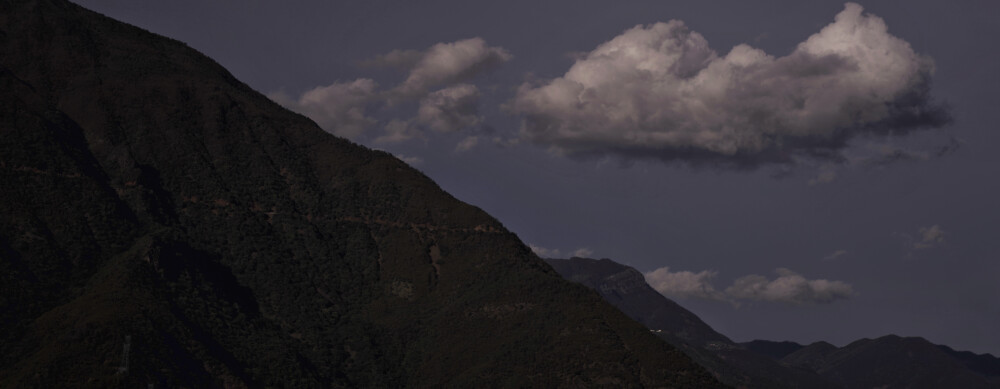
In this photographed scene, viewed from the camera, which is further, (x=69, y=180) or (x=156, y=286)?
(x=69, y=180)

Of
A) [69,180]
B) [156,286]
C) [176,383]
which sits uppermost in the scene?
[69,180]

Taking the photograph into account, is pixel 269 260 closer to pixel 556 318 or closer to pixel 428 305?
pixel 428 305

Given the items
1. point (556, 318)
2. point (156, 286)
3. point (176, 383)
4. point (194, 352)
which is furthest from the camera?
point (556, 318)

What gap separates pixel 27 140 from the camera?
598 feet

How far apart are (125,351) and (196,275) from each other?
4883cm

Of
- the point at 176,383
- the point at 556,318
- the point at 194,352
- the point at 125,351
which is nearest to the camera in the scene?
the point at 125,351

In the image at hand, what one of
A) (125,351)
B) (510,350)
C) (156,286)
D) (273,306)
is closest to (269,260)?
(273,306)

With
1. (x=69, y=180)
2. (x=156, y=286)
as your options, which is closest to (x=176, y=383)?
(x=156, y=286)

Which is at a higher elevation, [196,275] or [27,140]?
[27,140]

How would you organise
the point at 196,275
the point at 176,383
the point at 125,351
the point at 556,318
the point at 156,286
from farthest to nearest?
1. the point at 556,318
2. the point at 196,275
3. the point at 156,286
4. the point at 176,383
5. the point at 125,351

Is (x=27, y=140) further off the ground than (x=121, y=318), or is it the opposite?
(x=27, y=140)

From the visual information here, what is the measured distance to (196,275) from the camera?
17800 centimetres

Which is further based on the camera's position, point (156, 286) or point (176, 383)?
point (156, 286)

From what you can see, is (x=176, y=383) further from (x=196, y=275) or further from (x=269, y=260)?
(x=269, y=260)
